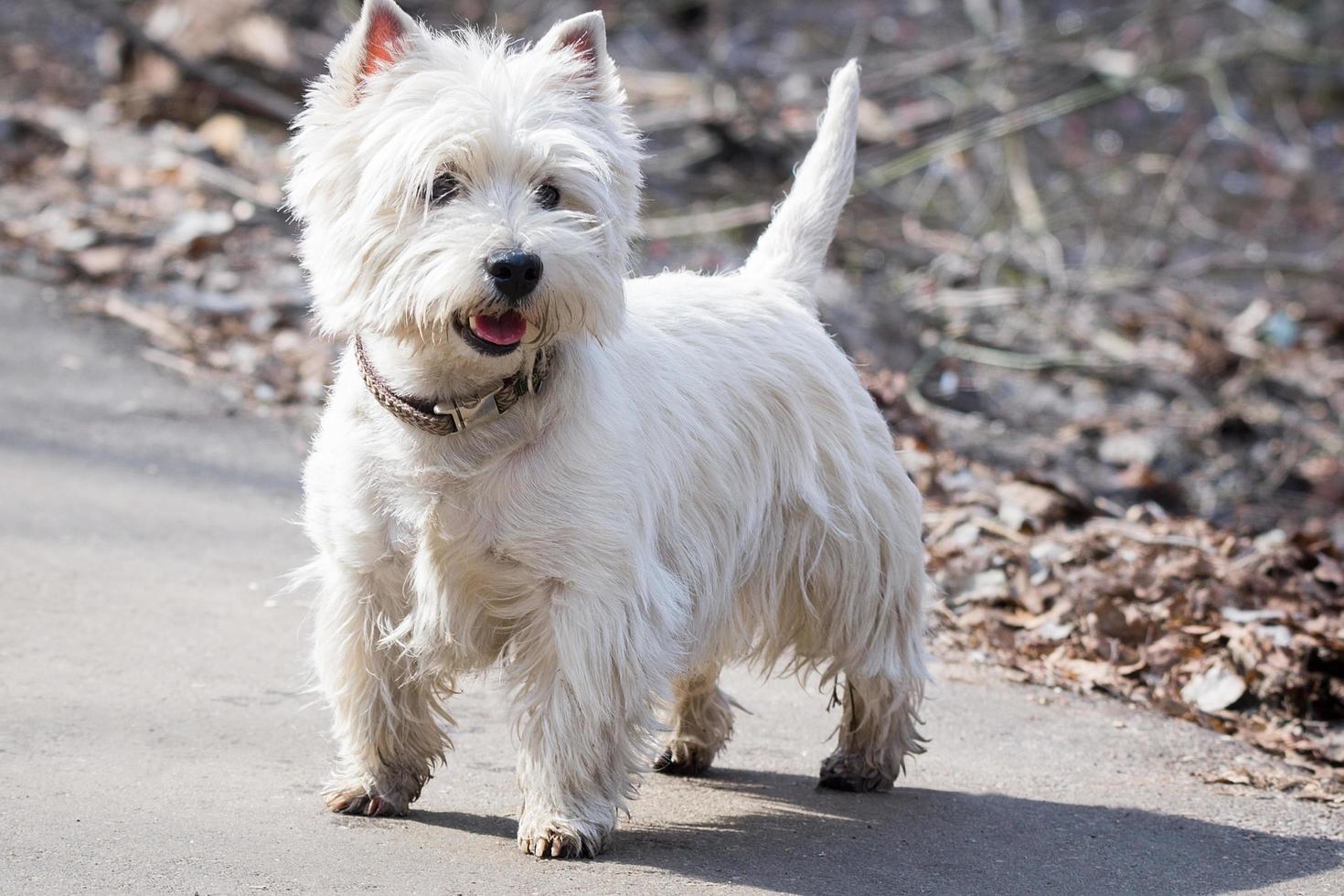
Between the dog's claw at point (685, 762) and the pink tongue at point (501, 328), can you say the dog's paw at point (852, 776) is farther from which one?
the pink tongue at point (501, 328)

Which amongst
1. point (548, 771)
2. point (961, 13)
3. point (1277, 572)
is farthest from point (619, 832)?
point (961, 13)

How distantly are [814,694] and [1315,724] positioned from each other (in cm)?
143

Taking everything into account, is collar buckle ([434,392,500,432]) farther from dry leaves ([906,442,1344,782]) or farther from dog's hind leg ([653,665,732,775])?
dry leaves ([906,442,1344,782])

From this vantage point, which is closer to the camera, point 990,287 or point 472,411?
point 472,411

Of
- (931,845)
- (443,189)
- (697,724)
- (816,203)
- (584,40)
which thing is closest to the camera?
(443,189)

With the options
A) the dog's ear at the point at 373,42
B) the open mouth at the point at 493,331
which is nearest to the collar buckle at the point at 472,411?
the open mouth at the point at 493,331

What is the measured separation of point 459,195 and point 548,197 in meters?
0.18

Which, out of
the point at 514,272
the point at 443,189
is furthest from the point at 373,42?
the point at 514,272

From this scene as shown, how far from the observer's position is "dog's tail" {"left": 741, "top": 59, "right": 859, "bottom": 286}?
14.1 feet

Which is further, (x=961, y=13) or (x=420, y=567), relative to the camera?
(x=961, y=13)

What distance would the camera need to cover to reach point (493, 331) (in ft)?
10.00

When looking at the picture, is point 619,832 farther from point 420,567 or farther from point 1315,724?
point 1315,724

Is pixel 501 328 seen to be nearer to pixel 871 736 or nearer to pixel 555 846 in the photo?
pixel 555 846

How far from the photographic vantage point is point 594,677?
126 inches
